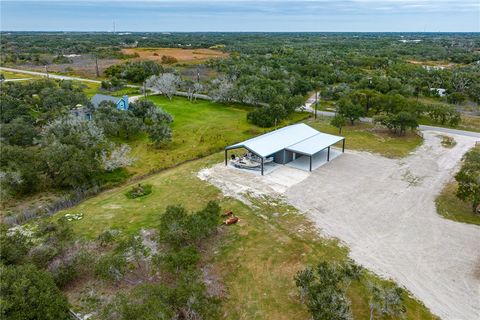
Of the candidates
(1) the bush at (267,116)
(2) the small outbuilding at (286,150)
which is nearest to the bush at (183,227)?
(2) the small outbuilding at (286,150)

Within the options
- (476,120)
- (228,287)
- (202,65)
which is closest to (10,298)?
(228,287)

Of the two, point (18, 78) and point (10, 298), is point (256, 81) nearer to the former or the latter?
point (10, 298)

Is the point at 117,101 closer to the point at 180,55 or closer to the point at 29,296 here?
the point at 29,296

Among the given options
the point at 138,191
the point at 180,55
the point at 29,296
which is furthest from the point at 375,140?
the point at 180,55

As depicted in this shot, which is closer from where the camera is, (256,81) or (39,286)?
(39,286)

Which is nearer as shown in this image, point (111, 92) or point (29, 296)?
point (29, 296)

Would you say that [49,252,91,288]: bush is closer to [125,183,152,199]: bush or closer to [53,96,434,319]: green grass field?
[53,96,434,319]: green grass field

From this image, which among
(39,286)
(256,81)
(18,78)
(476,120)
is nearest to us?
(39,286)
